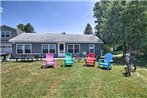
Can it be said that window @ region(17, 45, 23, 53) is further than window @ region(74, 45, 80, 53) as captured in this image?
No

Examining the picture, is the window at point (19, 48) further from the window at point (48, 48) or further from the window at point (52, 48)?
the window at point (52, 48)

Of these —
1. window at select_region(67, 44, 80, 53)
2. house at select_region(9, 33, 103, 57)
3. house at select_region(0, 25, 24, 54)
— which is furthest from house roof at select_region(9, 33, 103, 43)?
house at select_region(0, 25, 24, 54)

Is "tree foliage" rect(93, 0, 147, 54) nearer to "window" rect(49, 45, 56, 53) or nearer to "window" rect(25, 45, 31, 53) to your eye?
"window" rect(49, 45, 56, 53)

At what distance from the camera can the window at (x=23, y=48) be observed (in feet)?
101

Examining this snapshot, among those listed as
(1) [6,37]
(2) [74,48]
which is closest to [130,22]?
(2) [74,48]

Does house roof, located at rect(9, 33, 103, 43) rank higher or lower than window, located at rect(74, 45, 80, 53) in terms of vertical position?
higher

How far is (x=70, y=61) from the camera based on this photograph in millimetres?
19625

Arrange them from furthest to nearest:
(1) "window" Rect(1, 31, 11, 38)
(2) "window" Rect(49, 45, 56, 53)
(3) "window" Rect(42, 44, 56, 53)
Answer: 1. (1) "window" Rect(1, 31, 11, 38)
2. (2) "window" Rect(49, 45, 56, 53)
3. (3) "window" Rect(42, 44, 56, 53)

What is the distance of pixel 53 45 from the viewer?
32.0 meters

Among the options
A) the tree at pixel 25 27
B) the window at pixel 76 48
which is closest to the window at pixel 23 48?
the window at pixel 76 48

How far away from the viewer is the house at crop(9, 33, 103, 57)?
31.0 m

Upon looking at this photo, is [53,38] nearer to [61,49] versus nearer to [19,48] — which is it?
[61,49]

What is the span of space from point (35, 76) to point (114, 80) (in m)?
5.57

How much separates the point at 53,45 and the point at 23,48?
4.35m
